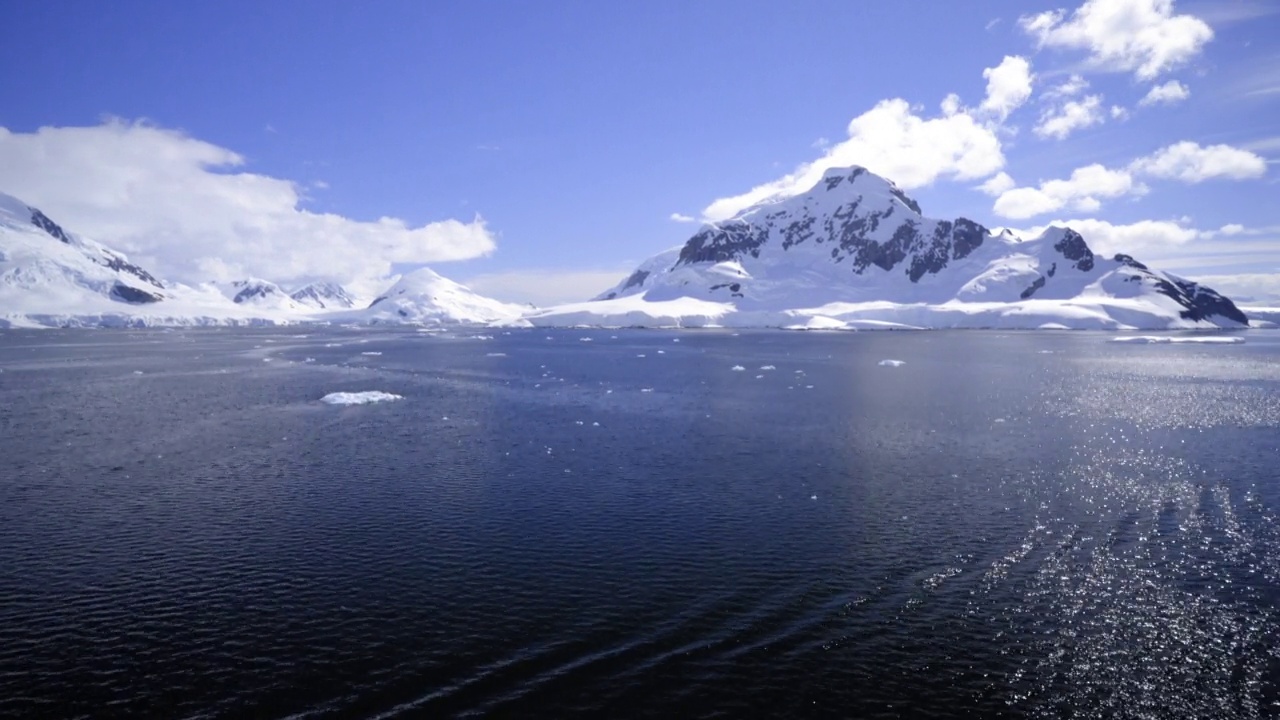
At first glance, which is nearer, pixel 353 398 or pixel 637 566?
pixel 637 566

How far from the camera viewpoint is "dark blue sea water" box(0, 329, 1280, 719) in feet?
75.3

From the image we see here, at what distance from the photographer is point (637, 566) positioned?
3262 cm

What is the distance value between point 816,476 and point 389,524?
28008mm

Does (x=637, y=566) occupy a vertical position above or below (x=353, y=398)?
below

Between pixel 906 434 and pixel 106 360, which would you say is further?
pixel 106 360

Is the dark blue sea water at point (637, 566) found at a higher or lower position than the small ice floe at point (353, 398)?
lower

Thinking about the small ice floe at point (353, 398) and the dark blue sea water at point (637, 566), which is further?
the small ice floe at point (353, 398)

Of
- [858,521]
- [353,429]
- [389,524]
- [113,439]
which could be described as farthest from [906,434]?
[113,439]

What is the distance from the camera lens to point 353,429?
64.1 meters

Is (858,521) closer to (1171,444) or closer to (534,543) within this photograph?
(534,543)

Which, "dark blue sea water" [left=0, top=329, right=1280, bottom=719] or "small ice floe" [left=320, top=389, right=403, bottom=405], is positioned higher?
"small ice floe" [left=320, top=389, right=403, bottom=405]

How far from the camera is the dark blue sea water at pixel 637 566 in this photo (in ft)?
75.3

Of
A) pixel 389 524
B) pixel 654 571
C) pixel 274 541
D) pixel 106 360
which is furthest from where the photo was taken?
pixel 106 360

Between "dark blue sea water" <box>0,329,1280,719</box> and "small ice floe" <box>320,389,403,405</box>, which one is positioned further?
"small ice floe" <box>320,389,403,405</box>
